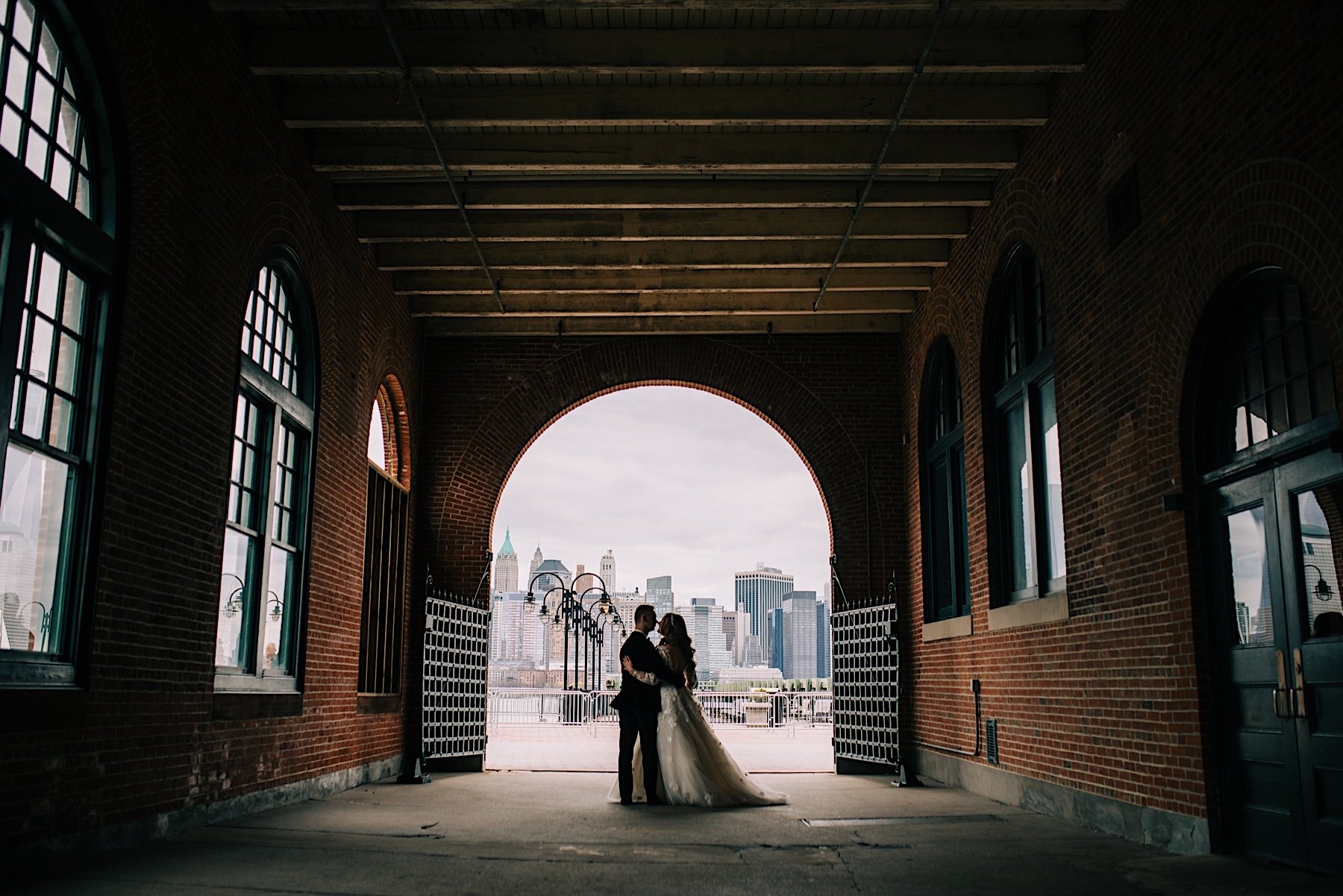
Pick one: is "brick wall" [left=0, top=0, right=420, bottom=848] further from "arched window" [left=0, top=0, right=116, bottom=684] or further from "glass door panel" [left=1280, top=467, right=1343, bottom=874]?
"glass door panel" [left=1280, top=467, right=1343, bottom=874]

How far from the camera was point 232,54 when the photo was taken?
Answer: 873 cm

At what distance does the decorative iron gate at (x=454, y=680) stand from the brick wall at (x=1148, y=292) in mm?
6616

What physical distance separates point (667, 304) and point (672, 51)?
19.2 feet

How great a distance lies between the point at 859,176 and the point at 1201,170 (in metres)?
4.80

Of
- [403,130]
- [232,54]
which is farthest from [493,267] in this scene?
[232,54]

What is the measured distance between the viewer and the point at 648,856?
7215 millimetres

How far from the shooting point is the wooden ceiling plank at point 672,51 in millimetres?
8945

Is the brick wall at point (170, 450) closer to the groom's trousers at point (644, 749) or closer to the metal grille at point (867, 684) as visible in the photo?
the groom's trousers at point (644, 749)

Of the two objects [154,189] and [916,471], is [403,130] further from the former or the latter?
[916,471]

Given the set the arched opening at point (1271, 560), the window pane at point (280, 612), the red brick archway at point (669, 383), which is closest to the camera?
the arched opening at point (1271, 560)

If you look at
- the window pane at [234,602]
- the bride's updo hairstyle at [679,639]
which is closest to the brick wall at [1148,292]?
the bride's updo hairstyle at [679,639]

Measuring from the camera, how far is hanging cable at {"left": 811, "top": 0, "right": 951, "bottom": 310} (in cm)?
832

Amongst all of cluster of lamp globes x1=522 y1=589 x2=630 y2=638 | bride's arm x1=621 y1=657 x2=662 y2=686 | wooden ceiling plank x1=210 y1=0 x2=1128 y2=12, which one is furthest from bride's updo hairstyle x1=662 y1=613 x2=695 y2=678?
cluster of lamp globes x1=522 y1=589 x2=630 y2=638

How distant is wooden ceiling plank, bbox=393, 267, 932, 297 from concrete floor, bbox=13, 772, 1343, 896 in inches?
242
